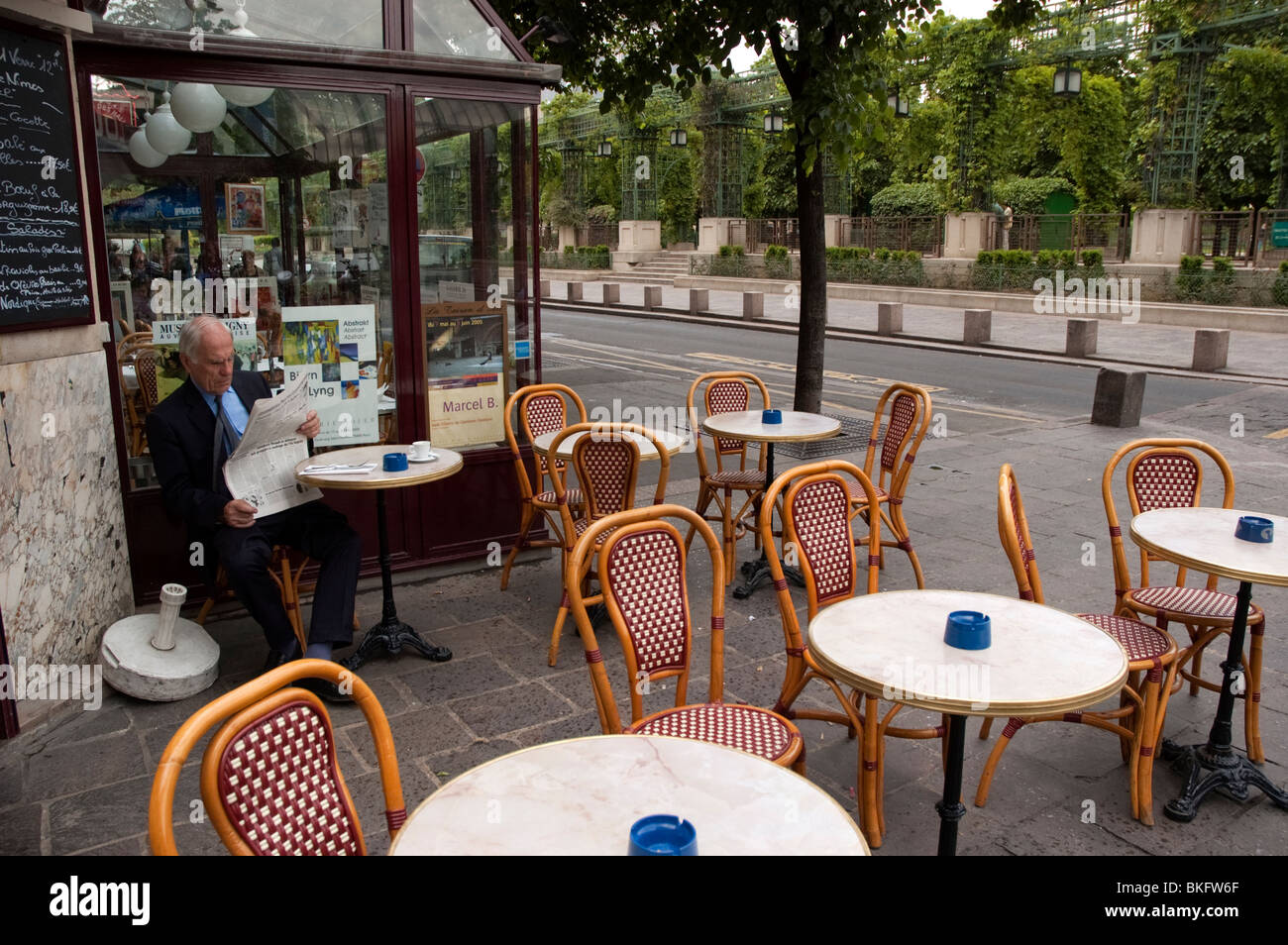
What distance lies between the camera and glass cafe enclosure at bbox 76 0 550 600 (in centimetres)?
462

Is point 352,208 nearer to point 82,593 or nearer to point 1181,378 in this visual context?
point 82,593

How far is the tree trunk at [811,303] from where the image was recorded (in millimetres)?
8164

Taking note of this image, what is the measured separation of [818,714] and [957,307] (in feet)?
77.4

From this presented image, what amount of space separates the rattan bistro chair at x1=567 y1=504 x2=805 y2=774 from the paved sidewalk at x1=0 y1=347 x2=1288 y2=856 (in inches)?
23.9

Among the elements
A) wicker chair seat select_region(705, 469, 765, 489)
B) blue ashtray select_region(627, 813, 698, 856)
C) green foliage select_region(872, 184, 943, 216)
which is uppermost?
green foliage select_region(872, 184, 943, 216)

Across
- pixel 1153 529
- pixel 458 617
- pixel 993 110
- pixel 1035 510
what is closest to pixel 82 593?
pixel 458 617

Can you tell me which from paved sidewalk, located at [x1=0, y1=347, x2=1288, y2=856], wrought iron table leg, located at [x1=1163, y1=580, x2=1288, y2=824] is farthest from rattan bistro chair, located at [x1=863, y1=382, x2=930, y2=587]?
wrought iron table leg, located at [x1=1163, y1=580, x2=1288, y2=824]

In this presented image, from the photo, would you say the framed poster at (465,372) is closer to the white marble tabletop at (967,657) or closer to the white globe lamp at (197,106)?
the white globe lamp at (197,106)

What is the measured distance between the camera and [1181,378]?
14414 millimetres

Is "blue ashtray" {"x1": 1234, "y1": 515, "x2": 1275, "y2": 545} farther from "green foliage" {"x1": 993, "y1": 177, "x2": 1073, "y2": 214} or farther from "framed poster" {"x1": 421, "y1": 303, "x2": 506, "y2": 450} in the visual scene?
"green foliage" {"x1": 993, "y1": 177, "x2": 1073, "y2": 214}

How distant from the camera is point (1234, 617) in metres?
3.54

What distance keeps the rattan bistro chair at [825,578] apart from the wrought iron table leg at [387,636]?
1.76 meters

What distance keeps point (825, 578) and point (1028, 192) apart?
39031mm

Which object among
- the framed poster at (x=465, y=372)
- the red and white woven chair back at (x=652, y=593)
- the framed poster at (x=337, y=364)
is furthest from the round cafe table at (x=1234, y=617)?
the framed poster at (x=337, y=364)
